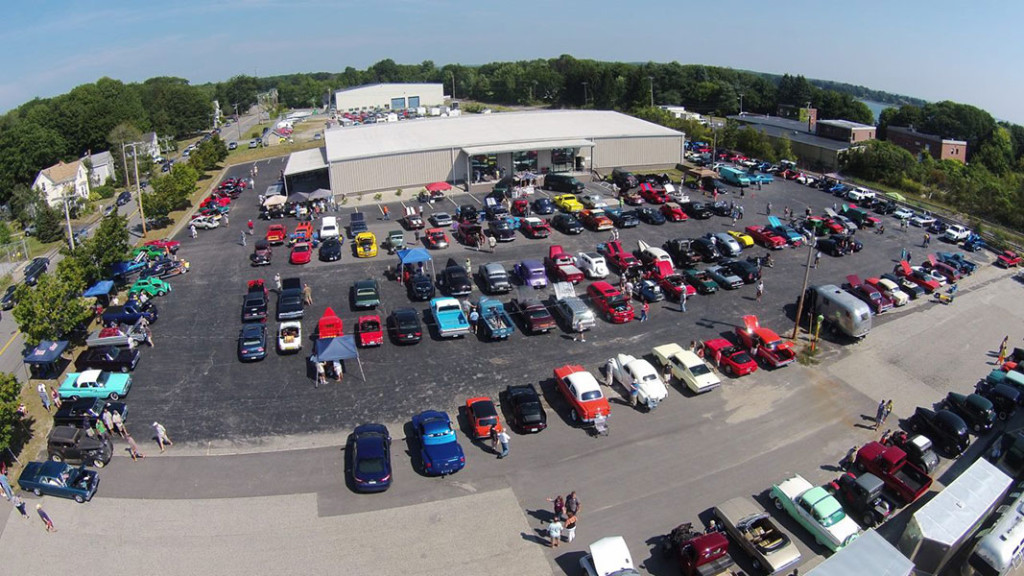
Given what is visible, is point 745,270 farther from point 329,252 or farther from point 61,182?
point 61,182

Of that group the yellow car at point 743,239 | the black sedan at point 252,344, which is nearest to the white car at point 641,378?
the black sedan at point 252,344

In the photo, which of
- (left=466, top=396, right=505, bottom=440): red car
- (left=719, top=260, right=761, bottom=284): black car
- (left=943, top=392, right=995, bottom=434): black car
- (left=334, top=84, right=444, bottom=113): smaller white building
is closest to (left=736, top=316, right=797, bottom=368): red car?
(left=943, top=392, right=995, bottom=434): black car

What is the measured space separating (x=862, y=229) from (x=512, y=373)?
2976 cm

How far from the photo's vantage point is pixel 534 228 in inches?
1487

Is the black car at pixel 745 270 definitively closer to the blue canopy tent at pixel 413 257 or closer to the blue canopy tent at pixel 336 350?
the blue canopy tent at pixel 413 257

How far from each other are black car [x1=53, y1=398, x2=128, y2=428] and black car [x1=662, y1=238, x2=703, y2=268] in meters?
26.9

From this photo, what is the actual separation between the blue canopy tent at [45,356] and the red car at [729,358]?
26.4 meters

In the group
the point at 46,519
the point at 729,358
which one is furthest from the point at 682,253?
the point at 46,519

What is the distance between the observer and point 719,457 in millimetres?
18766

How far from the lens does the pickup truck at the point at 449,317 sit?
25.7 m

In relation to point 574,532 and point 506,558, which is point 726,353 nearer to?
point 574,532

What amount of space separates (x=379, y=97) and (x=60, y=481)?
386ft

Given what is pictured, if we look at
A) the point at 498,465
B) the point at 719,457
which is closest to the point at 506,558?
the point at 498,465

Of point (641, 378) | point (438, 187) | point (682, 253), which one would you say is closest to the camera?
point (641, 378)
